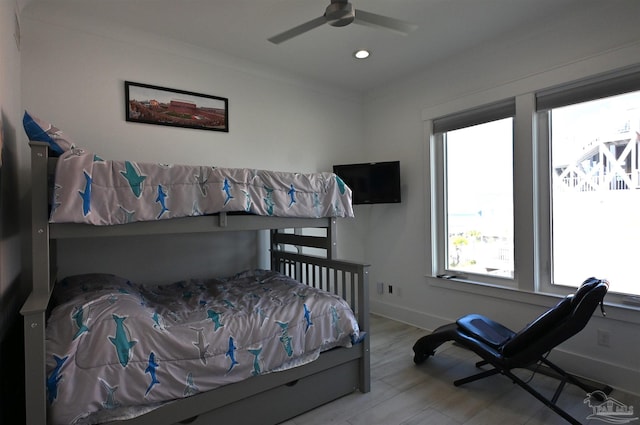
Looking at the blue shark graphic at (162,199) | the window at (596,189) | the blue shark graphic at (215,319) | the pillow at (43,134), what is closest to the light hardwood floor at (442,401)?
the blue shark graphic at (215,319)

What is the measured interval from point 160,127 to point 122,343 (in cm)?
200

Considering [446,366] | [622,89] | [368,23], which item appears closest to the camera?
[368,23]

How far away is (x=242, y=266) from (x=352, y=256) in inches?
56.6

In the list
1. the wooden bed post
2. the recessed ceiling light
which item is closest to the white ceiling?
the recessed ceiling light

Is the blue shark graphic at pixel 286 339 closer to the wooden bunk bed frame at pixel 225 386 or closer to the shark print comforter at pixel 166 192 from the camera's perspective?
the wooden bunk bed frame at pixel 225 386

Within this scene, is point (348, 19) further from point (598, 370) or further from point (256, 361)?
point (598, 370)

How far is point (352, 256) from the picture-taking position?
13.6 feet

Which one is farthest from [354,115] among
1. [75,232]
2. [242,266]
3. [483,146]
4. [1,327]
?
[1,327]

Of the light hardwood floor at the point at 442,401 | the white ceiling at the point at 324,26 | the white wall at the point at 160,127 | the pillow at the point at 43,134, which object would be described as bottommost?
the light hardwood floor at the point at 442,401

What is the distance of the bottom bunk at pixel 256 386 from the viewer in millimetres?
1345

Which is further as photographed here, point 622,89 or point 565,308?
point 622,89

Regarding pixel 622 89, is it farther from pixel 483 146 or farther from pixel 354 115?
pixel 354 115

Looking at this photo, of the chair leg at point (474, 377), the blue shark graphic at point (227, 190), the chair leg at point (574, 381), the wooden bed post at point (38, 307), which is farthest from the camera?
the chair leg at point (474, 377)

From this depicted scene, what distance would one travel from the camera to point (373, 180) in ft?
12.4
